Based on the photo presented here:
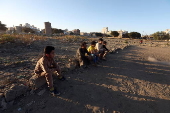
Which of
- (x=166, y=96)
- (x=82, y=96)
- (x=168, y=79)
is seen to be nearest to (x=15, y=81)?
(x=82, y=96)

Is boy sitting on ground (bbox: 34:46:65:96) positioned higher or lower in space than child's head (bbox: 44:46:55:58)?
lower

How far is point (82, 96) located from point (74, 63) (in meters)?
1.85

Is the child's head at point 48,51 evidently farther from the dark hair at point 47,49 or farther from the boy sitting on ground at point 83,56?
the boy sitting on ground at point 83,56

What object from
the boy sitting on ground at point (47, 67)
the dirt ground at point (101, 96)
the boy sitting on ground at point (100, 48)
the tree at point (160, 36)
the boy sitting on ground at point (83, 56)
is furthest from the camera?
the tree at point (160, 36)

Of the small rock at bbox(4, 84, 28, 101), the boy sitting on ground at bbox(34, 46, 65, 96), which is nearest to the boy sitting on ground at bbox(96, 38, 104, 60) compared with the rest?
the boy sitting on ground at bbox(34, 46, 65, 96)

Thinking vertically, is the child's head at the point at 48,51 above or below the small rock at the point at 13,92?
above

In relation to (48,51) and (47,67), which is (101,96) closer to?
(47,67)

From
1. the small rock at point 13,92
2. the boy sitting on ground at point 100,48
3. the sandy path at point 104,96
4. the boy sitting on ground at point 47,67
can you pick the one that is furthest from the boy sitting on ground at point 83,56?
the small rock at point 13,92

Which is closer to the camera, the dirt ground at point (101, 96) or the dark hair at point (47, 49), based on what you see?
the dirt ground at point (101, 96)

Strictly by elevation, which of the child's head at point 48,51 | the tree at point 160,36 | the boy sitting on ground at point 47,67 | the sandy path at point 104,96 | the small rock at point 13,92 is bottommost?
the sandy path at point 104,96

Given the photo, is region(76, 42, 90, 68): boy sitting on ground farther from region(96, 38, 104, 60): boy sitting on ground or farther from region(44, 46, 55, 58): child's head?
region(44, 46, 55, 58): child's head

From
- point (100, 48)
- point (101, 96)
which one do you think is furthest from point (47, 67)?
point (100, 48)

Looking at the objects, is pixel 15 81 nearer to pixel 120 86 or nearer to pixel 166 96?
pixel 120 86

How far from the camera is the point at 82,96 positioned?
249 centimetres
